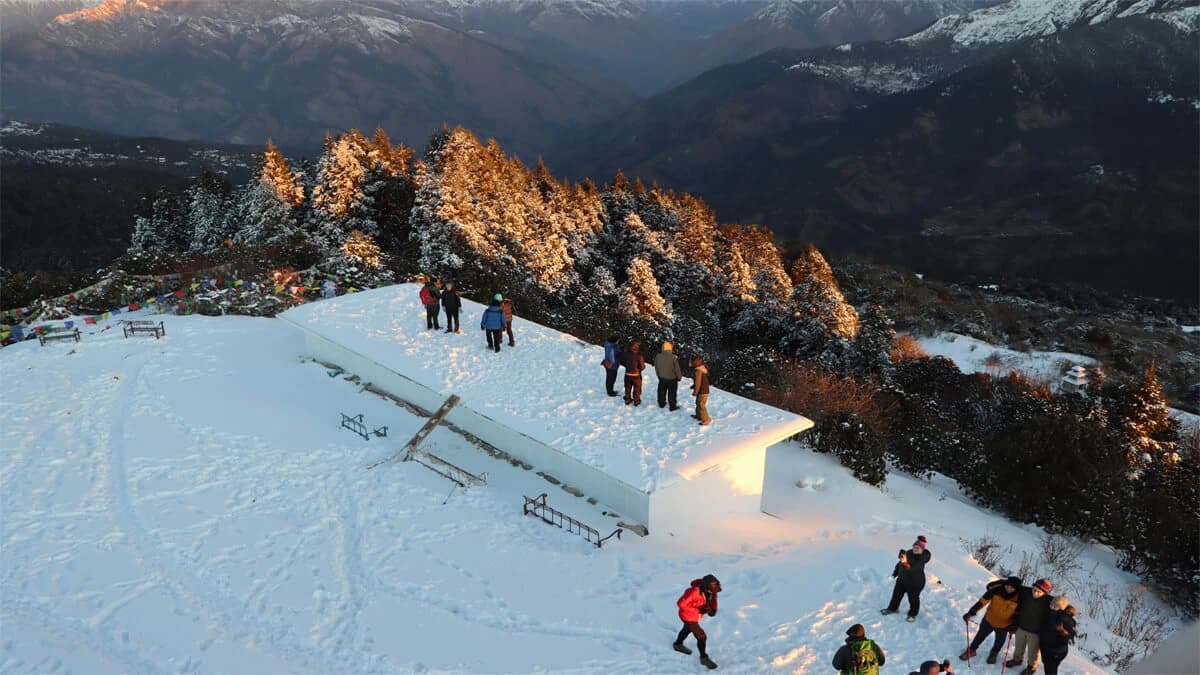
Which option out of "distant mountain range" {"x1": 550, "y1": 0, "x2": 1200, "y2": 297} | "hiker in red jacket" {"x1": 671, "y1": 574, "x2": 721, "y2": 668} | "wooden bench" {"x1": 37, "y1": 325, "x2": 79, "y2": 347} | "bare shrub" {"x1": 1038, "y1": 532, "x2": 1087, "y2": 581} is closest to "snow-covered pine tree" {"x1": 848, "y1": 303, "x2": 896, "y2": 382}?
"bare shrub" {"x1": 1038, "y1": 532, "x2": 1087, "y2": 581}

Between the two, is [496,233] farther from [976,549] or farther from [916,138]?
[916,138]

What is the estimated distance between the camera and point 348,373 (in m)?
18.7

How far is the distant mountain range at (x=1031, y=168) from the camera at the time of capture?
110812 mm

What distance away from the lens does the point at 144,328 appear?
2155cm

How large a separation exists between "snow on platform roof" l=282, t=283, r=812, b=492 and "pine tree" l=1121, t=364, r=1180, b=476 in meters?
15.7

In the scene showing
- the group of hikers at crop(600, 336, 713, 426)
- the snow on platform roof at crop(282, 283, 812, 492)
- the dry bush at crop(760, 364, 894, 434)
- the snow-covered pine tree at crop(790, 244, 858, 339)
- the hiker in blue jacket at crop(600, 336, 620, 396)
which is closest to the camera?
the snow on platform roof at crop(282, 283, 812, 492)

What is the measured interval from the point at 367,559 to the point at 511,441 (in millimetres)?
3955

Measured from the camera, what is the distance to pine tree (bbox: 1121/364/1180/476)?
2298cm

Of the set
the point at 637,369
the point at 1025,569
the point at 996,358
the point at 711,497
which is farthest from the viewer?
the point at 996,358

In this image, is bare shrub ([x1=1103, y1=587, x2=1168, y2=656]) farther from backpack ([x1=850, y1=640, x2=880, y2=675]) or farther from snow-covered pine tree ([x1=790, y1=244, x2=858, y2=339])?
snow-covered pine tree ([x1=790, y1=244, x2=858, y2=339])

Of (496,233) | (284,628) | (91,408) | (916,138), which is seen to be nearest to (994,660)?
(284,628)

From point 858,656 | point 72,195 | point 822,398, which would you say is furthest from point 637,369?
point 72,195

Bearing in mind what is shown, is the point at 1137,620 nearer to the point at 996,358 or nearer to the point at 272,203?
the point at 996,358

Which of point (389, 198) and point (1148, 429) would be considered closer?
point (1148, 429)
